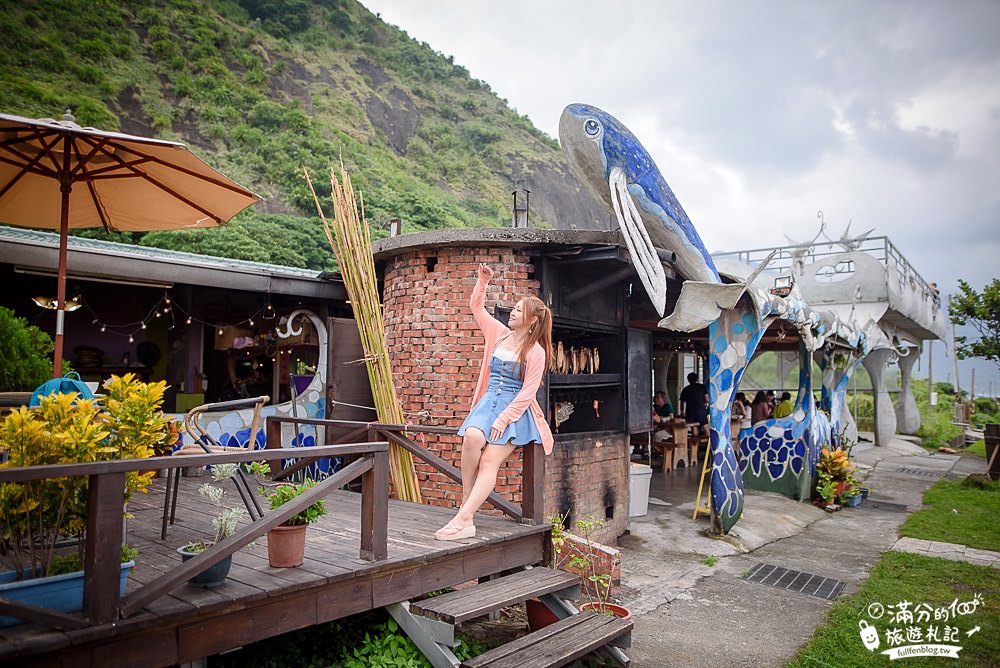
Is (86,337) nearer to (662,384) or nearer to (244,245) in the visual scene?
(244,245)

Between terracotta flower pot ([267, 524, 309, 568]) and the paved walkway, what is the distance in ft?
22.0

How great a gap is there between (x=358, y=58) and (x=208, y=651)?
42.4 meters

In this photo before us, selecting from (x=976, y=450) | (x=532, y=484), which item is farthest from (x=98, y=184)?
(x=976, y=450)

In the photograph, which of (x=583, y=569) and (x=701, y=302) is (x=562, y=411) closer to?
(x=701, y=302)

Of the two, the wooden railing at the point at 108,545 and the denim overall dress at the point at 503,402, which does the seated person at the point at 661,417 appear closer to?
the denim overall dress at the point at 503,402

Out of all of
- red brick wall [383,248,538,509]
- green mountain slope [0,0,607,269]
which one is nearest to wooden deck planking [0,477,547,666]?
red brick wall [383,248,538,509]

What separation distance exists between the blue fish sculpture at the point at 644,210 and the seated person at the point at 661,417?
226 inches

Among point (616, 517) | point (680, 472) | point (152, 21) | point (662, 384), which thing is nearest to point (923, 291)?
point (662, 384)

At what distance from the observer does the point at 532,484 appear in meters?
4.87

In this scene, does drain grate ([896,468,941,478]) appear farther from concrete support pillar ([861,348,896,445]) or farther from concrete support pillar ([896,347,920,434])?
→ concrete support pillar ([896,347,920,434])

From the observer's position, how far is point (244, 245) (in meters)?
19.9

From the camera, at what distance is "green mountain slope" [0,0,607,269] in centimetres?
2250

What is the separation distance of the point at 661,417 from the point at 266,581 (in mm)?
10149

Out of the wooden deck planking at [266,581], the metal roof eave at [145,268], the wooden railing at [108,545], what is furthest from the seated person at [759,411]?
the wooden railing at [108,545]
